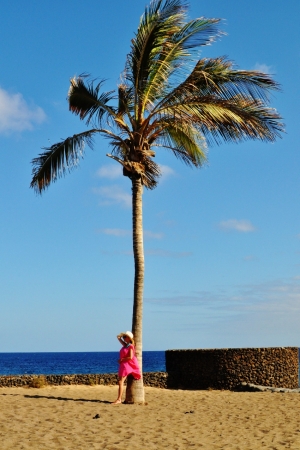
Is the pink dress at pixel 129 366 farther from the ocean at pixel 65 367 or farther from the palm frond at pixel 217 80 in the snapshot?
the ocean at pixel 65 367

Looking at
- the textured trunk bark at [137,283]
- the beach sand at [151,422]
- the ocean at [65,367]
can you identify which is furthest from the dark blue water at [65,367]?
the textured trunk bark at [137,283]

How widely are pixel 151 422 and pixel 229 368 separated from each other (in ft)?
27.9

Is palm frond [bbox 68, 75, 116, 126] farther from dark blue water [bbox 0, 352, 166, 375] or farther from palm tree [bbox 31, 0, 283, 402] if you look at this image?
dark blue water [bbox 0, 352, 166, 375]

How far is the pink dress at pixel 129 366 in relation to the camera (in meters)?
13.9

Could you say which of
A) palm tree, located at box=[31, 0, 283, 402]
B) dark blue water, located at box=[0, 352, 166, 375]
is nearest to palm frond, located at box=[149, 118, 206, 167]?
palm tree, located at box=[31, 0, 283, 402]

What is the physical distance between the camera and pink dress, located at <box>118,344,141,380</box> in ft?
45.8

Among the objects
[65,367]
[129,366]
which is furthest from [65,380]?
[65,367]

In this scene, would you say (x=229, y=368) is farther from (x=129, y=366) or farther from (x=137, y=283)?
(x=137, y=283)

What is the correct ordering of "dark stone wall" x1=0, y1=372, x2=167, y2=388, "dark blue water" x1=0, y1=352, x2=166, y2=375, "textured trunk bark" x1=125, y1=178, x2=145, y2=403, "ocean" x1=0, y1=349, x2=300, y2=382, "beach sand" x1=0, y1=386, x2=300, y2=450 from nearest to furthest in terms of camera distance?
1. "beach sand" x1=0, y1=386, x2=300, y2=450
2. "textured trunk bark" x1=125, y1=178, x2=145, y2=403
3. "dark stone wall" x1=0, y1=372, x2=167, y2=388
4. "ocean" x1=0, y1=349, x2=300, y2=382
5. "dark blue water" x1=0, y1=352, x2=166, y2=375

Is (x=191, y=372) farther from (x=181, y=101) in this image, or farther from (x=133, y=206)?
(x=181, y=101)

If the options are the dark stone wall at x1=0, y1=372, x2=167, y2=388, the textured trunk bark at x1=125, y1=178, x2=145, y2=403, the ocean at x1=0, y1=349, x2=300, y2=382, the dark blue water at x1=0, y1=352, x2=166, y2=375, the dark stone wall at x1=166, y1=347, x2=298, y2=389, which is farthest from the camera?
the dark blue water at x1=0, y1=352, x2=166, y2=375

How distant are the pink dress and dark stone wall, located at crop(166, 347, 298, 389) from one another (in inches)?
245

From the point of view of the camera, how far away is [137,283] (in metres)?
14.5

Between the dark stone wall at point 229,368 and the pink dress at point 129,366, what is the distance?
6225 mm
